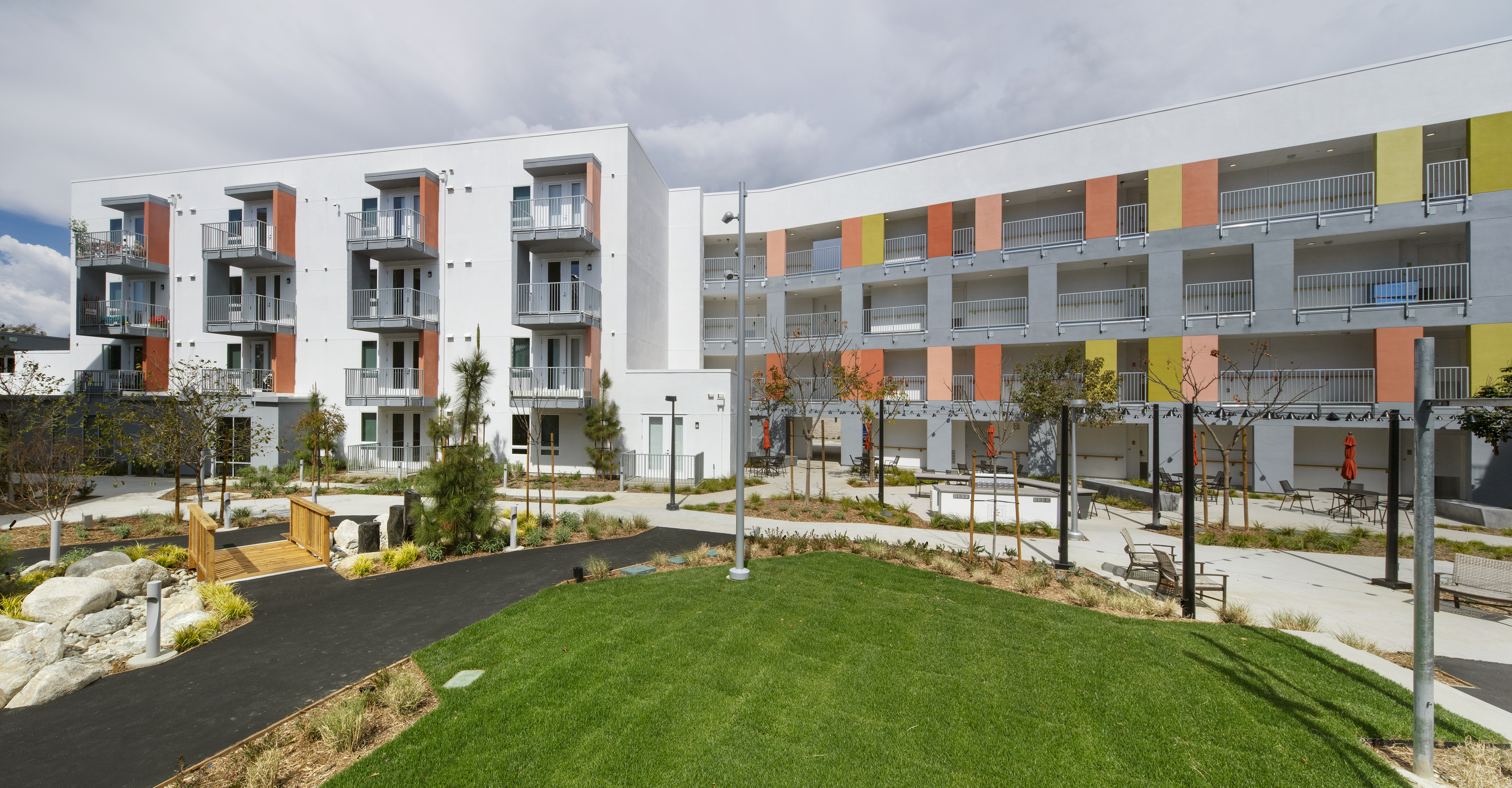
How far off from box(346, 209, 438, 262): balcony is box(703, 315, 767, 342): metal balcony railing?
1319 cm

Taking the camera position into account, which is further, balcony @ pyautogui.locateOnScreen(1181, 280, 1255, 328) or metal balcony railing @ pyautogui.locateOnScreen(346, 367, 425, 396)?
metal balcony railing @ pyautogui.locateOnScreen(346, 367, 425, 396)

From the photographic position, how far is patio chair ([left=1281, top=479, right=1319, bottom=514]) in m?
17.0

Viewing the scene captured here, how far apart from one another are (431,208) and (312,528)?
58.9 ft

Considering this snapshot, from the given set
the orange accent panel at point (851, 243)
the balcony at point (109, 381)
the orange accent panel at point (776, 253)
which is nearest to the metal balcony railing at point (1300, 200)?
the orange accent panel at point (851, 243)


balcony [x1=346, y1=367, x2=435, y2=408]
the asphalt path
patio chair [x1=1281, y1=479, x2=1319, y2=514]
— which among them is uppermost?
balcony [x1=346, y1=367, x2=435, y2=408]

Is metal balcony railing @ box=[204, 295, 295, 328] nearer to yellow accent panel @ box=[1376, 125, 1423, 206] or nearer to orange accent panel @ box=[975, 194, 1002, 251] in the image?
orange accent panel @ box=[975, 194, 1002, 251]

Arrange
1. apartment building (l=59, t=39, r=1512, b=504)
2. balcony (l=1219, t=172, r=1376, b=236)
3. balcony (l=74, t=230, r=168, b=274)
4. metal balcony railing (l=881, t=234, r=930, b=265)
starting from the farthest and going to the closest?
metal balcony railing (l=881, t=234, r=930, b=265) < balcony (l=74, t=230, r=168, b=274) < balcony (l=1219, t=172, r=1376, b=236) < apartment building (l=59, t=39, r=1512, b=504)

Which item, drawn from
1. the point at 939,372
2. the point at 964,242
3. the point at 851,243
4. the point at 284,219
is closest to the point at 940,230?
the point at 964,242

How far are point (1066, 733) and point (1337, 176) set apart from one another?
26.5 m

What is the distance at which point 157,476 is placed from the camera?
2272cm

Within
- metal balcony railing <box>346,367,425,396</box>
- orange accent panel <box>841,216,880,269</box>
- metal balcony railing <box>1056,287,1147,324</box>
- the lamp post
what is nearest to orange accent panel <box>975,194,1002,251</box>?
metal balcony railing <box>1056,287,1147,324</box>

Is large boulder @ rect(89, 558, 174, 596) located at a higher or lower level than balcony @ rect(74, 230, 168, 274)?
lower

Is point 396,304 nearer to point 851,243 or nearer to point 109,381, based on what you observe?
point 109,381

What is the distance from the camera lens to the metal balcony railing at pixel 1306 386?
19734 millimetres
